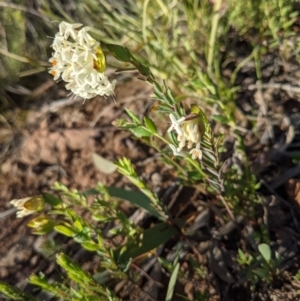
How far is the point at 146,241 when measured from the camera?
1.46 meters

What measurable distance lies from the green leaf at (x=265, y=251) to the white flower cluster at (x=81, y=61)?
1.94ft

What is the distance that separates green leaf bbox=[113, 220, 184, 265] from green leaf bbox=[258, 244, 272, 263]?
0.30 m

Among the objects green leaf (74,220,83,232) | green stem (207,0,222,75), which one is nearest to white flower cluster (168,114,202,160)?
green leaf (74,220,83,232)

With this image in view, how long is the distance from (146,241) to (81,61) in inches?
25.5

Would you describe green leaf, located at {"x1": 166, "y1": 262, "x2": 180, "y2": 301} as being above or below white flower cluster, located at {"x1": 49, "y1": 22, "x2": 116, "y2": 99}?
below

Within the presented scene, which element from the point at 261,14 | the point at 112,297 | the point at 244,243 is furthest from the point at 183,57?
the point at 112,297

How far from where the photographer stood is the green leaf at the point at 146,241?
1.38 m

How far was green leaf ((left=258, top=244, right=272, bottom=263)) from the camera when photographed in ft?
4.25

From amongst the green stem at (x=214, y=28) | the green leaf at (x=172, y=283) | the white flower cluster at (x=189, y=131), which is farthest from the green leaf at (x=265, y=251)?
the green stem at (x=214, y=28)

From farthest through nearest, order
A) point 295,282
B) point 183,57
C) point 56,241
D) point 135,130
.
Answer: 1. point 183,57
2. point 56,241
3. point 295,282
4. point 135,130

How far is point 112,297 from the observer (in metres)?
1.17

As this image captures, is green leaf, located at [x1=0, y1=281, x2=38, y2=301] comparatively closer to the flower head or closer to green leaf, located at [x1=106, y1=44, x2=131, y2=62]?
the flower head

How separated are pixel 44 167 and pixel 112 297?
99 cm

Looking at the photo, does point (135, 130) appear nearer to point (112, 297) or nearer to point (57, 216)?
point (112, 297)
